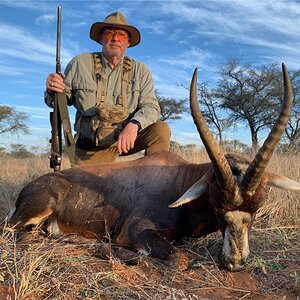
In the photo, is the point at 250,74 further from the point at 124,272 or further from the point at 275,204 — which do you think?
the point at 124,272

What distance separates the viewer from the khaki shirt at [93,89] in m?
5.72

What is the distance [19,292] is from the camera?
2.16 m

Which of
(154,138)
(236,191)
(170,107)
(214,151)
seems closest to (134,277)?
(236,191)

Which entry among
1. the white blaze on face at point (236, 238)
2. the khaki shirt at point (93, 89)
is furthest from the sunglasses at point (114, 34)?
the white blaze on face at point (236, 238)

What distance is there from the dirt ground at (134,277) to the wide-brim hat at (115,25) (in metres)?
3.41

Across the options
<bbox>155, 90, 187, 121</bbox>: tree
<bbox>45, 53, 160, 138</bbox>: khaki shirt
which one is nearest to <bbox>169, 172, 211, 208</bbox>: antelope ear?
<bbox>45, 53, 160, 138</bbox>: khaki shirt

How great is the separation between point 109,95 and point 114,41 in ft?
2.41

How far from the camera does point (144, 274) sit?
2779 mm

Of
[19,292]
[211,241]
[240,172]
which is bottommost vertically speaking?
[211,241]

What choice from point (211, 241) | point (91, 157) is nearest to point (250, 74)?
point (91, 157)

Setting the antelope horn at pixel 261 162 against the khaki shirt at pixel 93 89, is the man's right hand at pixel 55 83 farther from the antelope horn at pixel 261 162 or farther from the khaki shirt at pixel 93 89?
the antelope horn at pixel 261 162

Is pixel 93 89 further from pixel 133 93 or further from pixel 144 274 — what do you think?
pixel 144 274

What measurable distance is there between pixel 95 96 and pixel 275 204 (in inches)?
105

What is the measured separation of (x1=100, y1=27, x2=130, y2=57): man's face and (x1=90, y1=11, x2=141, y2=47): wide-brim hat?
81 millimetres
